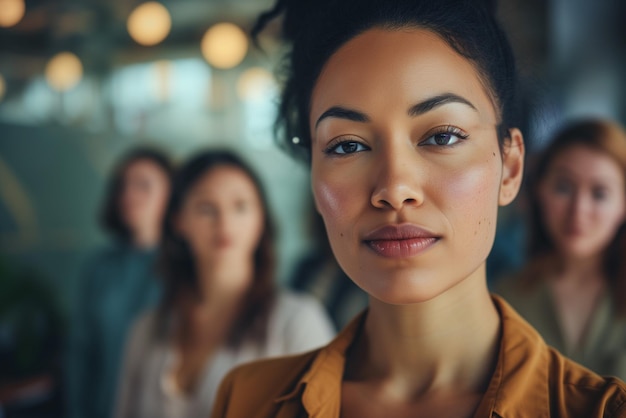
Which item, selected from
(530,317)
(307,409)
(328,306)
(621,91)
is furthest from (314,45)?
(621,91)

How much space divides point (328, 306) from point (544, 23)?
3762 mm

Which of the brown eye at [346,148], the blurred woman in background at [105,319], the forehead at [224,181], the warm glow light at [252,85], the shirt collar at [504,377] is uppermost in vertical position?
the warm glow light at [252,85]

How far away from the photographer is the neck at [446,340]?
3.28ft

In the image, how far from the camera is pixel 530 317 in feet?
6.06

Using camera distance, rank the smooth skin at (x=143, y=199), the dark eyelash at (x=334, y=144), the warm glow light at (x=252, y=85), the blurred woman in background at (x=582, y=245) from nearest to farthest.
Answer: the dark eyelash at (x=334, y=144) < the blurred woman in background at (x=582, y=245) < the smooth skin at (x=143, y=199) < the warm glow light at (x=252, y=85)

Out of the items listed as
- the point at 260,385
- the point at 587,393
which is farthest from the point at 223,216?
the point at 587,393

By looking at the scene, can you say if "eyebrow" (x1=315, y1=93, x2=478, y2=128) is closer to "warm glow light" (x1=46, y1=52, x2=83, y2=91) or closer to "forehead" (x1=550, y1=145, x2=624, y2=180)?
"forehead" (x1=550, y1=145, x2=624, y2=180)

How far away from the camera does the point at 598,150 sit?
1895 millimetres

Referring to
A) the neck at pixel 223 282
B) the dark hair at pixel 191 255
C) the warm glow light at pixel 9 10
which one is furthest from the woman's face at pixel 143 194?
the warm glow light at pixel 9 10

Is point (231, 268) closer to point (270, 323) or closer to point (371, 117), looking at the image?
point (270, 323)

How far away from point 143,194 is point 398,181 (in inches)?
102

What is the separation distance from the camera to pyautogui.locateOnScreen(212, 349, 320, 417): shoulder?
1.09m

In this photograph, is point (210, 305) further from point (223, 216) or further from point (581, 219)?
point (581, 219)

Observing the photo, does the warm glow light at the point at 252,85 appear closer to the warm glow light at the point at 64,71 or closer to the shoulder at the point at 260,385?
the warm glow light at the point at 64,71
